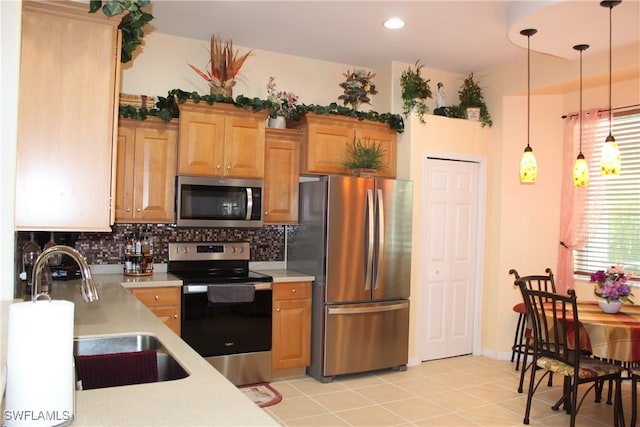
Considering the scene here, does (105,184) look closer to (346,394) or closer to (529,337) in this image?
(346,394)

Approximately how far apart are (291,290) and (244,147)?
50.4 inches

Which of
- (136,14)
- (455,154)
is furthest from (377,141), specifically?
(136,14)

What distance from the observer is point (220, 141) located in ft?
14.1

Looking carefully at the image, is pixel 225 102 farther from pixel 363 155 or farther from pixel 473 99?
pixel 473 99

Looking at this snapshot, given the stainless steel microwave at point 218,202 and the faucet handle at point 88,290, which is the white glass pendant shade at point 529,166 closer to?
the stainless steel microwave at point 218,202

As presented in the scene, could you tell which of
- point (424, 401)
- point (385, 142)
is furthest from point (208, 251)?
point (424, 401)

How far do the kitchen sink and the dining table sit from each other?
8.67ft

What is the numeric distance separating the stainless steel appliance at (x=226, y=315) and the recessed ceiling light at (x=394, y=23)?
7.41 feet

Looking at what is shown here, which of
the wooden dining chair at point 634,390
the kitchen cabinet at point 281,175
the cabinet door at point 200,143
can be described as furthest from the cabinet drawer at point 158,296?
the wooden dining chair at point 634,390

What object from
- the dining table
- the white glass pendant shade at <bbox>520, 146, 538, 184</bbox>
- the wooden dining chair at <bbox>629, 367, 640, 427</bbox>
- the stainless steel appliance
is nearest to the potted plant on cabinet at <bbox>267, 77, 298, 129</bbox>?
the stainless steel appliance

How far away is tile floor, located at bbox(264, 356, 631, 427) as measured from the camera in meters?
3.67

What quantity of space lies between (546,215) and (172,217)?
146 inches

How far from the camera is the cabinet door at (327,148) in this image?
4.67 metres

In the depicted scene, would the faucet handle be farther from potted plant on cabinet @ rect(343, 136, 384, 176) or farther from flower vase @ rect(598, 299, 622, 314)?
flower vase @ rect(598, 299, 622, 314)
